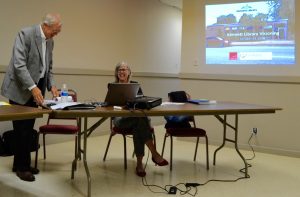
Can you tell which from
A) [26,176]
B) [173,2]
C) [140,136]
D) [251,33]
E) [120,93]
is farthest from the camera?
[173,2]

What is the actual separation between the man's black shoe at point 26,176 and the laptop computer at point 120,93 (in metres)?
0.99

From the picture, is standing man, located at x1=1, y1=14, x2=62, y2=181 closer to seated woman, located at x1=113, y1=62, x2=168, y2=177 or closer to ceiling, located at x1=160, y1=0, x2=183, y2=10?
seated woman, located at x1=113, y1=62, x2=168, y2=177

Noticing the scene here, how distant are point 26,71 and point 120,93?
80 centimetres

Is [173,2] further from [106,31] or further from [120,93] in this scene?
[120,93]

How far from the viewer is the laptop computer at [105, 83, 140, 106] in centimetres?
255

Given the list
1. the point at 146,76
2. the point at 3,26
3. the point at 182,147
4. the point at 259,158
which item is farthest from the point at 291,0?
the point at 3,26

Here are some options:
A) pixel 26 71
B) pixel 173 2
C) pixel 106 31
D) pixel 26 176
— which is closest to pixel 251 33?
pixel 106 31

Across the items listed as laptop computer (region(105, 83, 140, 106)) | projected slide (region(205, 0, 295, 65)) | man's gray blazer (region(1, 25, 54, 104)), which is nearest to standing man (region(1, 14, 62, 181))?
man's gray blazer (region(1, 25, 54, 104))

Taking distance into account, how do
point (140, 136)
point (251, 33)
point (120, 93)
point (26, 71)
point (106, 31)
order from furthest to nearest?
Result: point (106, 31) < point (251, 33) < point (140, 136) < point (26, 71) < point (120, 93)

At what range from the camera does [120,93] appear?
2600 mm

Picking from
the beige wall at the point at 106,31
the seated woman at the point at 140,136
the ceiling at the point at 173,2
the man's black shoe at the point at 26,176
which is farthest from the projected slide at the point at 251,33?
the man's black shoe at the point at 26,176

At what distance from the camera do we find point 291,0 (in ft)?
13.5

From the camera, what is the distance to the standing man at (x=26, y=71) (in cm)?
279

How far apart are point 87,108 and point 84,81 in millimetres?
2610
